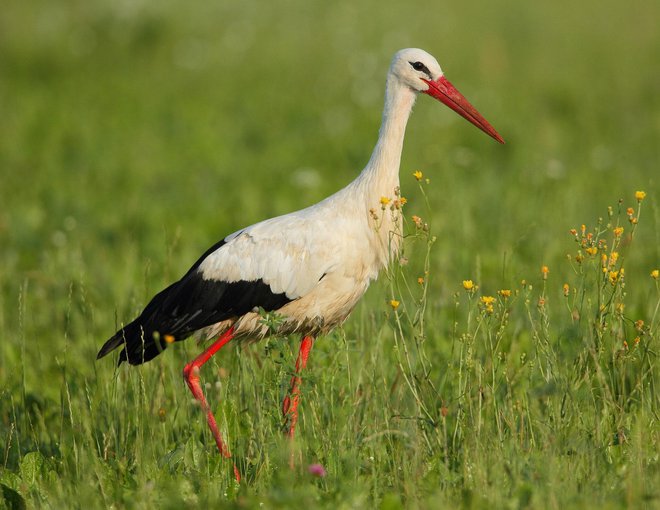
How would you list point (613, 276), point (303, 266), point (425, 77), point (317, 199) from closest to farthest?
point (613, 276) → point (303, 266) → point (425, 77) → point (317, 199)

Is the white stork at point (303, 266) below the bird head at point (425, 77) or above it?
below

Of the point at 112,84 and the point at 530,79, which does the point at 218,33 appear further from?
the point at 530,79

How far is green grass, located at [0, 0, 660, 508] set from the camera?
3498 mm

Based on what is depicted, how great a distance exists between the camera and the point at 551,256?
6281 millimetres

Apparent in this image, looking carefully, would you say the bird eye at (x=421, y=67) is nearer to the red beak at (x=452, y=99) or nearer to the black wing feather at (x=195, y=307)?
the red beak at (x=452, y=99)

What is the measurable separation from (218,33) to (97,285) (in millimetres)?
7410

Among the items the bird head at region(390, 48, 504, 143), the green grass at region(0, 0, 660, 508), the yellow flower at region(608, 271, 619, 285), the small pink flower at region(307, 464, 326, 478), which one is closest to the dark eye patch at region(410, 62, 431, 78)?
the bird head at region(390, 48, 504, 143)

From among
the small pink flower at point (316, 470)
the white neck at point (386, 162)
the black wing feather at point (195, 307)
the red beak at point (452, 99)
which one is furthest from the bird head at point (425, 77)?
the small pink flower at point (316, 470)

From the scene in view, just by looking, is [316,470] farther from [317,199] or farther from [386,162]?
[317,199]

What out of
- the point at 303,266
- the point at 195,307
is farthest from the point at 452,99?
the point at 195,307

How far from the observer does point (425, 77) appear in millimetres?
4453

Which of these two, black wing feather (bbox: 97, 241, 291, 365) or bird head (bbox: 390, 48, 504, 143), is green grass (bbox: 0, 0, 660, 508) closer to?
black wing feather (bbox: 97, 241, 291, 365)

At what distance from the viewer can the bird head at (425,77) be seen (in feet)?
14.6

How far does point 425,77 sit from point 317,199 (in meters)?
3.51
